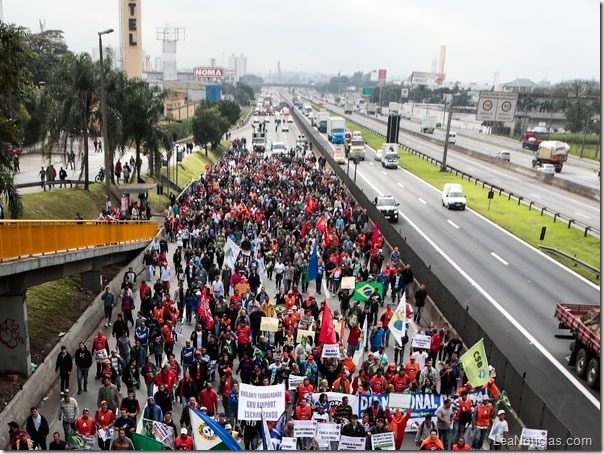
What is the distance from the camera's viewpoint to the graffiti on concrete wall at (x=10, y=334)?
14.8 meters

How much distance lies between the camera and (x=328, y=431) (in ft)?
37.6

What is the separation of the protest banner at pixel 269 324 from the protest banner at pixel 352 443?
5.35 m

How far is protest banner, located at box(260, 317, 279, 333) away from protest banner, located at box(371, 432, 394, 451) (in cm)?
551

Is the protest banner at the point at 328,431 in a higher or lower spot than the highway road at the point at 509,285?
higher

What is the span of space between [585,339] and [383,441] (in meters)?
7.72

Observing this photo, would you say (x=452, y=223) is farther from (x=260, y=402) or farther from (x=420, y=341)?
(x=260, y=402)

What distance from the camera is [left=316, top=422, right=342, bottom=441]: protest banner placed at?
1144 centimetres

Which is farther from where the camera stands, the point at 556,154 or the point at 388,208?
the point at 556,154

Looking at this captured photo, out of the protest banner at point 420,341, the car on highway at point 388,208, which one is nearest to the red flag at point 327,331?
the protest banner at point 420,341

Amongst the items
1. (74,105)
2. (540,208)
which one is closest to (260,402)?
(74,105)

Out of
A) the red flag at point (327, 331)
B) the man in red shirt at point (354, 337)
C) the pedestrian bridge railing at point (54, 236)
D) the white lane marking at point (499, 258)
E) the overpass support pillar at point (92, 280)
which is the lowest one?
the white lane marking at point (499, 258)

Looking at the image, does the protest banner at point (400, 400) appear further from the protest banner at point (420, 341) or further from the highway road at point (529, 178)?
the highway road at point (529, 178)

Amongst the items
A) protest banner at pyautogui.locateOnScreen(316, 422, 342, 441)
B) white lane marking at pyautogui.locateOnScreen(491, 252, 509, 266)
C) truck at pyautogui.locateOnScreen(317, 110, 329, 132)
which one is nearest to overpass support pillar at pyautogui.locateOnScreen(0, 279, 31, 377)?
protest banner at pyautogui.locateOnScreen(316, 422, 342, 441)

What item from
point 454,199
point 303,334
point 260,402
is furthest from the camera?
point 454,199
